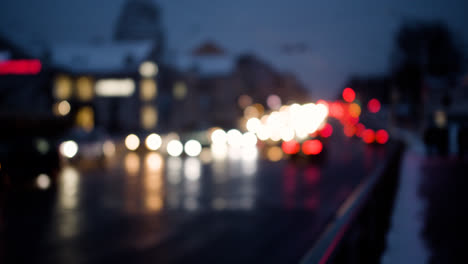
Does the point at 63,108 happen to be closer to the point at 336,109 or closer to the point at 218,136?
the point at 218,136

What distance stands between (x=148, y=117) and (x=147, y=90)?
10.1ft

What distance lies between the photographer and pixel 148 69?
187ft

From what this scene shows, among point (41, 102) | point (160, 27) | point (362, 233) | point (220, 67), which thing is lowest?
point (362, 233)

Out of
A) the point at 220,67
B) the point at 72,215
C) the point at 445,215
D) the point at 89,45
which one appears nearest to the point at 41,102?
the point at 89,45

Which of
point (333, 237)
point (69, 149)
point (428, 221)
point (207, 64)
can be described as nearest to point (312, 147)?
point (69, 149)

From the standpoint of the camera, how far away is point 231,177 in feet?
58.0

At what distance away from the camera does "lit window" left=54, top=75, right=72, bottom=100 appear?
52.3 meters

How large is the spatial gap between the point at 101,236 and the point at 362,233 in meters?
4.38

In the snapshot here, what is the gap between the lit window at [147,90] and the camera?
184ft

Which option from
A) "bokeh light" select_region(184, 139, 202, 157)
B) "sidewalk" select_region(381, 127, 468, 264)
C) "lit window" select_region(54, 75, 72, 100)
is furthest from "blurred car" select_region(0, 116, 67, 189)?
"lit window" select_region(54, 75, 72, 100)

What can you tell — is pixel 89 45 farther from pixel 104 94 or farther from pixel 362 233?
pixel 362 233

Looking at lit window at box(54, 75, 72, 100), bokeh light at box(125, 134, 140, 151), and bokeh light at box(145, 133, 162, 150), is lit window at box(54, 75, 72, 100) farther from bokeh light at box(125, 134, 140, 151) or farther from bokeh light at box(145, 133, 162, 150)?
bokeh light at box(145, 133, 162, 150)

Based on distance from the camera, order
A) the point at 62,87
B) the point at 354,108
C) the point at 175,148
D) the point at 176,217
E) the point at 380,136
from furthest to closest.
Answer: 1. the point at 62,87
2. the point at 354,108
3. the point at 380,136
4. the point at 175,148
5. the point at 176,217

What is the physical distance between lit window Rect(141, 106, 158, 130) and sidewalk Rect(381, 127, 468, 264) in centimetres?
4242
